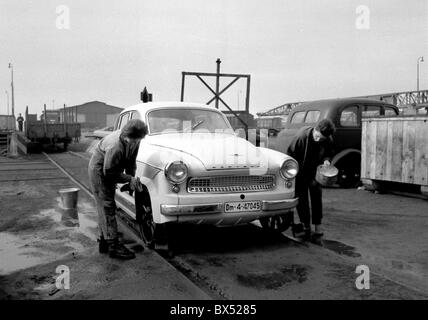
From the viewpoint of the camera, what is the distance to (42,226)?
6.65 metres

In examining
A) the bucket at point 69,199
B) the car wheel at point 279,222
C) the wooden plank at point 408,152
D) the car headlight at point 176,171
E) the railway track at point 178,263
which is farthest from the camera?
the wooden plank at point 408,152

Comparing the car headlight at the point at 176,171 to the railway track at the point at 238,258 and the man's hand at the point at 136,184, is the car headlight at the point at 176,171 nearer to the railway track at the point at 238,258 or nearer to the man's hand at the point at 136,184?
the man's hand at the point at 136,184

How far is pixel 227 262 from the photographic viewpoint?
186 inches

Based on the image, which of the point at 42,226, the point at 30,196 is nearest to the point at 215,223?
the point at 42,226

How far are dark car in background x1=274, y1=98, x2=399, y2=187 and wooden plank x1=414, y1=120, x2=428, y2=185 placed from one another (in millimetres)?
1670

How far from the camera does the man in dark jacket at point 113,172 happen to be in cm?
483

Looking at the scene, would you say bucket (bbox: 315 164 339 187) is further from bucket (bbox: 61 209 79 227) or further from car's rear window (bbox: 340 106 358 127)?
car's rear window (bbox: 340 106 358 127)

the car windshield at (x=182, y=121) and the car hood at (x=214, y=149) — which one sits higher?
the car windshield at (x=182, y=121)

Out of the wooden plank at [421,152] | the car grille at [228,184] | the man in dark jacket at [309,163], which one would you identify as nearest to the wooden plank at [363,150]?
the wooden plank at [421,152]

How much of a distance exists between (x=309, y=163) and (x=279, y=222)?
0.88m

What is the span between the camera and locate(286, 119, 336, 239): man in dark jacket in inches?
229

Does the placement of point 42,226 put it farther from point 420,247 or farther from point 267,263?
point 420,247

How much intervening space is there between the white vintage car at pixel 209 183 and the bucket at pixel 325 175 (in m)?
0.54
